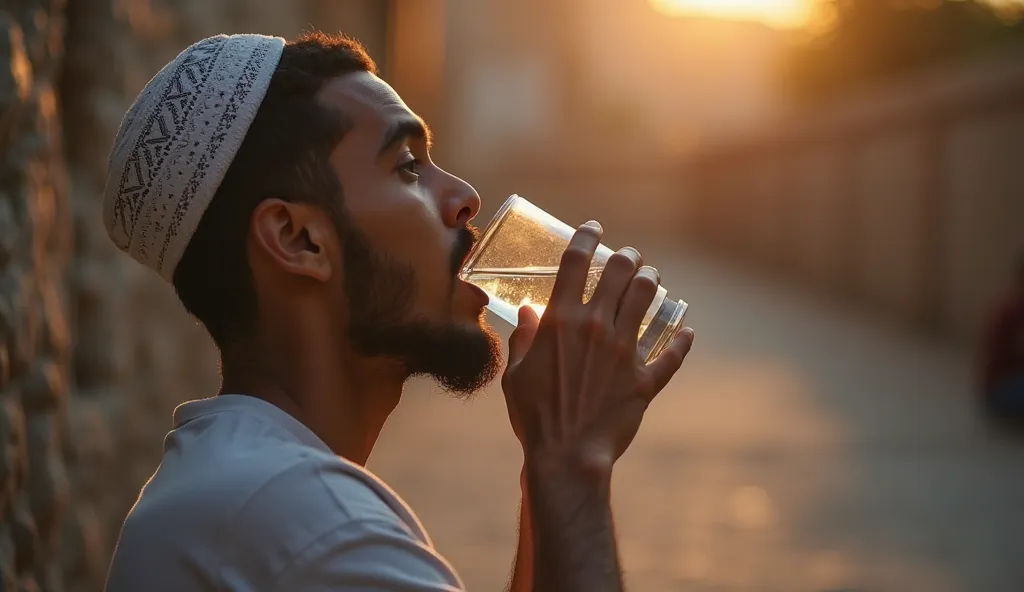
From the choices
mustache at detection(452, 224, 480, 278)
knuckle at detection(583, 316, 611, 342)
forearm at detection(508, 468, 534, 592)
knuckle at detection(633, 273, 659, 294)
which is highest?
knuckle at detection(633, 273, 659, 294)

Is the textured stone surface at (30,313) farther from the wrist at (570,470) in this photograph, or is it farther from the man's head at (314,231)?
the wrist at (570,470)

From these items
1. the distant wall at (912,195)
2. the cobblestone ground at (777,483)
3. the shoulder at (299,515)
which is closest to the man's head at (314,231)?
the shoulder at (299,515)

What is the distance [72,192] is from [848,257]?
1698 cm

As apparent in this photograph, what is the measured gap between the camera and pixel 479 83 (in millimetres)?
48750

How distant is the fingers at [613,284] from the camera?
1.73m

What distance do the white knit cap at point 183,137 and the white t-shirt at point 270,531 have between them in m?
0.41

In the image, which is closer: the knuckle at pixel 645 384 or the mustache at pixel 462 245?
the knuckle at pixel 645 384

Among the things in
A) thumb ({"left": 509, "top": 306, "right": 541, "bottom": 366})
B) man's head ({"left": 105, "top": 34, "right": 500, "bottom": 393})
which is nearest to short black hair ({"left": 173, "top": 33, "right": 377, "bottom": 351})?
man's head ({"left": 105, "top": 34, "right": 500, "bottom": 393})

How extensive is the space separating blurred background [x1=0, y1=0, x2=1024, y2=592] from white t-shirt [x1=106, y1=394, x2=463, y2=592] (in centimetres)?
100

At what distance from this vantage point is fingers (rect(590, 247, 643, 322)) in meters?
1.73

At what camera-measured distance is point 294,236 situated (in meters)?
1.88

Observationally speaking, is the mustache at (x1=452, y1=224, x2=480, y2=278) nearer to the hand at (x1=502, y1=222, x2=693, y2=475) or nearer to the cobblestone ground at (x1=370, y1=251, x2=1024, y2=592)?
the hand at (x1=502, y1=222, x2=693, y2=475)

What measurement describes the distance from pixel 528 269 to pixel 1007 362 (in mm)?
8025

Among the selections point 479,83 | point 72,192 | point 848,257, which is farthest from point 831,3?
point 72,192
